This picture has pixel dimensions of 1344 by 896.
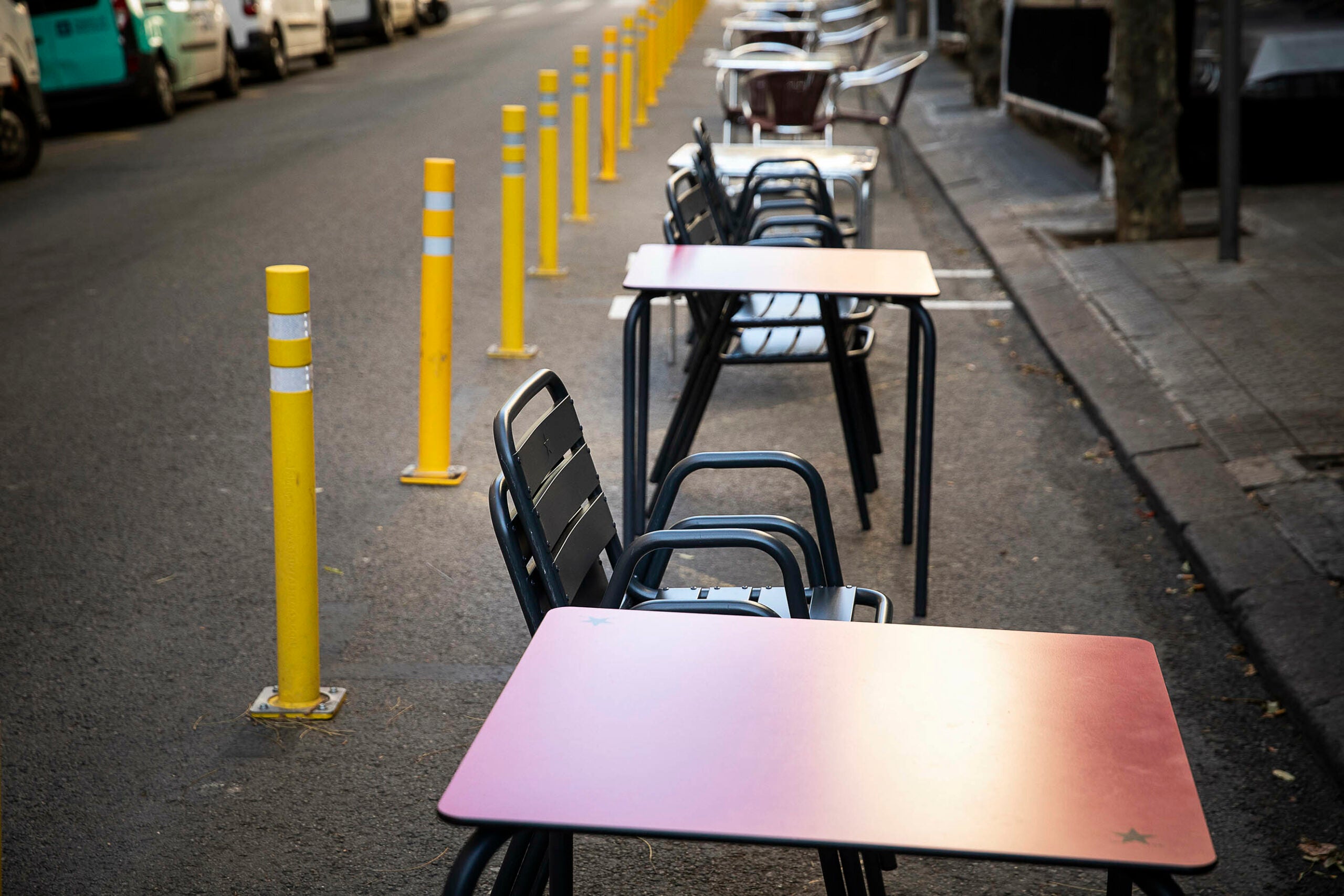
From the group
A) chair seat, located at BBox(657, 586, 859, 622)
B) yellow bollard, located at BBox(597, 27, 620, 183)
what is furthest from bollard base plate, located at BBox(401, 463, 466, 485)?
yellow bollard, located at BBox(597, 27, 620, 183)

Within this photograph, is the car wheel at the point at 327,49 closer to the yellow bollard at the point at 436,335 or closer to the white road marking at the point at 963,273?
the white road marking at the point at 963,273

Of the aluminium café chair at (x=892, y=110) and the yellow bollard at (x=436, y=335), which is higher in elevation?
the aluminium café chair at (x=892, y=110)

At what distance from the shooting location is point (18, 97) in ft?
39.8

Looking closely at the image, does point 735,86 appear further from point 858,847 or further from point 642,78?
point 858,847

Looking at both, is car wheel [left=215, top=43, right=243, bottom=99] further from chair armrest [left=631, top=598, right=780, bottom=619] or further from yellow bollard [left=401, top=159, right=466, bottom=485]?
chair armrest [left=631, top=598, right=780, bottom=619]

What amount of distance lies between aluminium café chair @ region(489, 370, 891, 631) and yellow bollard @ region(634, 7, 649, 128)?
494 inches

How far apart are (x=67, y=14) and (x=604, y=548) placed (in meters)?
13.6

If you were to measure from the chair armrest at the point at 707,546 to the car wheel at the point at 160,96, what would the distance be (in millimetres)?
14262

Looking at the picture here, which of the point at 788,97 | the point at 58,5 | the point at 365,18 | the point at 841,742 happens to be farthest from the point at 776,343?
the point at 365,18

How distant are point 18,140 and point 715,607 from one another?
37.0ft

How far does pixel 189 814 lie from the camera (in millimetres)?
3148

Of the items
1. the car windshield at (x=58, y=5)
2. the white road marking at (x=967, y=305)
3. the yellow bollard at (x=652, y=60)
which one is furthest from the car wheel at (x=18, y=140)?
the white road marking at (x=967, y=305)

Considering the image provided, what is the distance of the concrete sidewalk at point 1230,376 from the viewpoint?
13.5ft

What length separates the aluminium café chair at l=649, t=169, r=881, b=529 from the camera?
4.77 meters
